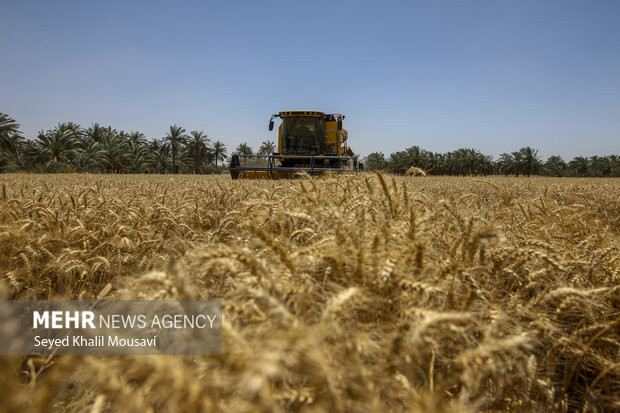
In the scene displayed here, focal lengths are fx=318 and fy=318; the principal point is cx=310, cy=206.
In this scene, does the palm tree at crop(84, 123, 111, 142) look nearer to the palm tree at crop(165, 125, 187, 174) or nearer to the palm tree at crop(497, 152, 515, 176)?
the palm tree at crop(165, 125, 187, 174)

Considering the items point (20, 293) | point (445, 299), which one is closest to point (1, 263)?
point (20, 293)

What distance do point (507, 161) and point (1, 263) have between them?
6897 centimetres

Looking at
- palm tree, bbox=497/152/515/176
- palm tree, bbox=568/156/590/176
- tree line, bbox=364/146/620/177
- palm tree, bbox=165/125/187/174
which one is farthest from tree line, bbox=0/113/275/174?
palm tree, bbox=568/156/590/176

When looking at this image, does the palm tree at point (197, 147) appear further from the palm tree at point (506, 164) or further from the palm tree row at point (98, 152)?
the palm tree at point (506, 164)

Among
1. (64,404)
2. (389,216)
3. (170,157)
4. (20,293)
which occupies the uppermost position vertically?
(170,157)

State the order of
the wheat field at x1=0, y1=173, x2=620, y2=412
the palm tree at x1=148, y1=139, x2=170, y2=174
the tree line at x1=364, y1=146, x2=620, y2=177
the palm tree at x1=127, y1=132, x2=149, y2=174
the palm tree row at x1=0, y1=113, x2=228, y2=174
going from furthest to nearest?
the tree line at x1=364, y1=146, x2=620, y2=177, the palm tree at x1=148, y1=139, x2=170, y2=174, the palm tree at x1=127, y1=132, x2=149, y2=174, the palm tree row at x1=0, y1=113, x2=228, y2=174, the wheat field at x1=0, y1=173, x2=620, y2=412

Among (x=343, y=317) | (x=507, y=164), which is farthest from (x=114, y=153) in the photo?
(x=507, y=164)

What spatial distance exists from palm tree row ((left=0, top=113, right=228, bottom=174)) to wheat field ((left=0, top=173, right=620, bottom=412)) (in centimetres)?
3509

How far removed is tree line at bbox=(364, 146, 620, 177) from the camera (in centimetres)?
5650

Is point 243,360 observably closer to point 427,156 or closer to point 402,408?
point 402,408

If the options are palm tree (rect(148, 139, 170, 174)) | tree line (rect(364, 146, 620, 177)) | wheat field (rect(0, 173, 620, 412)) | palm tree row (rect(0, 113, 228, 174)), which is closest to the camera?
wheat field (rect(0, 173, 620, 412))

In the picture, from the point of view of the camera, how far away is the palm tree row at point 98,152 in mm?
32906

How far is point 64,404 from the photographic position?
1336mm

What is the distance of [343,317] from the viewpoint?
0.98m
